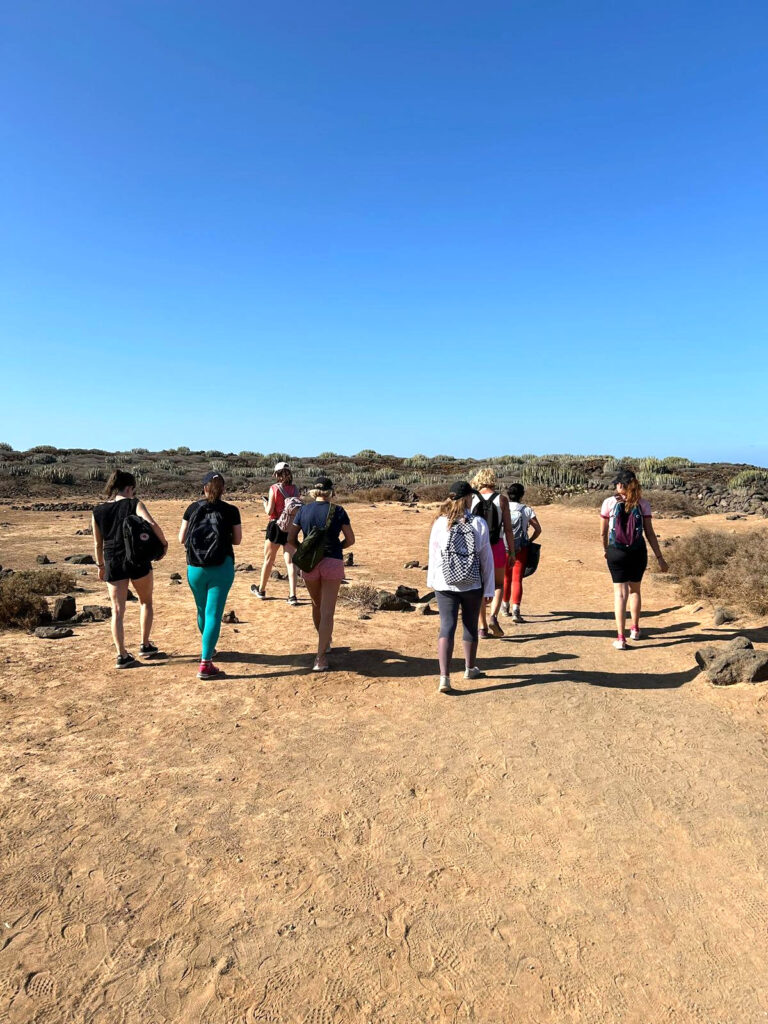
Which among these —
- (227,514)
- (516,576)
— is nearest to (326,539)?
(227,514)

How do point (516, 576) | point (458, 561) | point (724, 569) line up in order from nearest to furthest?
point (458, 561), point (516, 576), point (724, 569)

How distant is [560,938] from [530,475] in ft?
101

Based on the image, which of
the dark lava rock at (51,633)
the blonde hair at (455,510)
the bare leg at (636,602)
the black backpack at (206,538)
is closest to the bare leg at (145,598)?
the black backpack at (206,538)

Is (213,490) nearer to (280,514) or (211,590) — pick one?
(211,590)

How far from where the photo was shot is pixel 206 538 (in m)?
5.79

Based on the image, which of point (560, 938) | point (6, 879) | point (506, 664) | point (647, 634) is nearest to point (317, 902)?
point (560, 938)

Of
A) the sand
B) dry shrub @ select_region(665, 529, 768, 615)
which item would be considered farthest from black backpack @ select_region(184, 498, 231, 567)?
dry shrub @ select_region(665, 529, 768, 615)

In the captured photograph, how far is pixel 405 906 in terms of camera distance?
3.05 meters

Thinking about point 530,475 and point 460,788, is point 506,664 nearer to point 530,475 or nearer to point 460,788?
point 460,788

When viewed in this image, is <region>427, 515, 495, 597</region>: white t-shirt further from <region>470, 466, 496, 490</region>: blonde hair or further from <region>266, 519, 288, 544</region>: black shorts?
<region>266, 519, 288, 544</region>: black shorts

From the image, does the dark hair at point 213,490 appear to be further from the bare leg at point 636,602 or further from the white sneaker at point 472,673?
the bare leg at point 636,602

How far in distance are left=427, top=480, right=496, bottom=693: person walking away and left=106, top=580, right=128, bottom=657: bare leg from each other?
2.92 m

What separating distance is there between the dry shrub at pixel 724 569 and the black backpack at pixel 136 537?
725 cm

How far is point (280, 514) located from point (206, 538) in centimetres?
298
